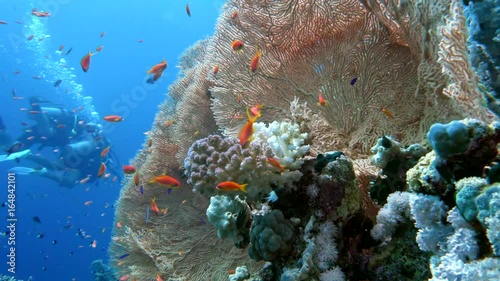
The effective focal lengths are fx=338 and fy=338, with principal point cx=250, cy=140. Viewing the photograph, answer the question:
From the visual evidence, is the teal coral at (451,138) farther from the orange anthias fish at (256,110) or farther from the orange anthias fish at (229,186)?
the orange anthias fish at (256,110)

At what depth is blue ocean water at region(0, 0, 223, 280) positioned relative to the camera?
47.7 metres

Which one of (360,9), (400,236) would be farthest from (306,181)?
(360,9)

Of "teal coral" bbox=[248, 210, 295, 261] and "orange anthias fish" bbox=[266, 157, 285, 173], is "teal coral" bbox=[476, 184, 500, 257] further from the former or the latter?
"orange anthias fish" bbox=[266, 157, 285, 173]

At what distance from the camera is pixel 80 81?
64062mm

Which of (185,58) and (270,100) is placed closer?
(270,100)

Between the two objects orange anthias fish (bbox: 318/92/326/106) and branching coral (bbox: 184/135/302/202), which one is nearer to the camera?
branching coral (bbox: 184/135/302/202)

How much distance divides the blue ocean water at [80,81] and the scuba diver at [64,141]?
31896 mm

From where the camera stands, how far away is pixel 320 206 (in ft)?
8.95

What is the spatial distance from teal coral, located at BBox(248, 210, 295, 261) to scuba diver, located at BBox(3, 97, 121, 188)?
37.9ft

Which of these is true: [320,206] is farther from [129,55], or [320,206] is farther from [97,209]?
[129,55]

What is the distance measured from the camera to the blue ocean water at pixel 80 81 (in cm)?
4769

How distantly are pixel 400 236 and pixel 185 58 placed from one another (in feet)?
25.8

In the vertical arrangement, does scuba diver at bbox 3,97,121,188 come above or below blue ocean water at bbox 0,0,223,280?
below

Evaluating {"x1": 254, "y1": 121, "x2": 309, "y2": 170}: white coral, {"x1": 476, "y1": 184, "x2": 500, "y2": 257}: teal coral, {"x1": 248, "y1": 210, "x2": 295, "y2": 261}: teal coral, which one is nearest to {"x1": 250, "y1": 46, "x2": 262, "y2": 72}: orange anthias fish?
{"x1": 254, "y1": 121, "x2": 309, "y2": 170}: white coral
